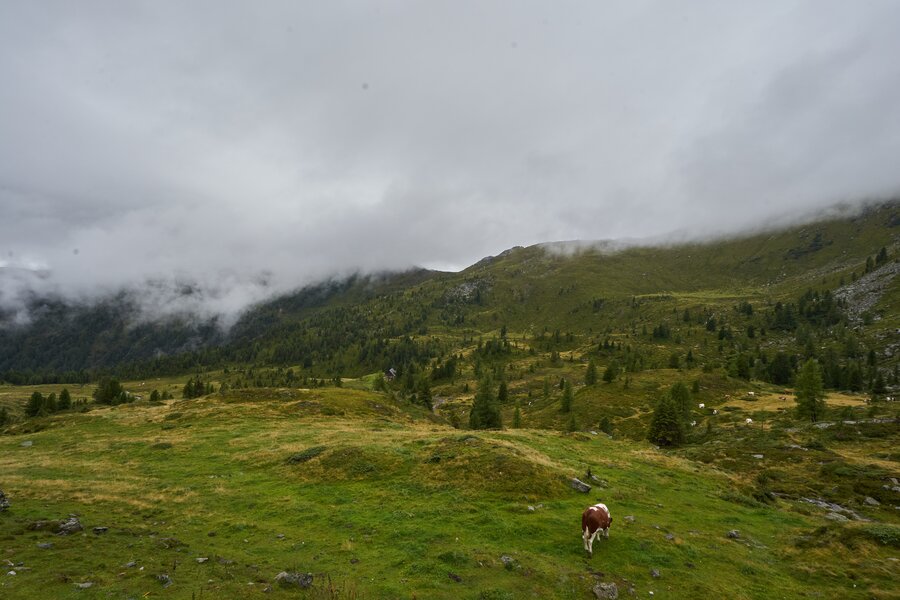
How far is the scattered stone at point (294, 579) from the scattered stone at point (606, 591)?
1145 centimetres

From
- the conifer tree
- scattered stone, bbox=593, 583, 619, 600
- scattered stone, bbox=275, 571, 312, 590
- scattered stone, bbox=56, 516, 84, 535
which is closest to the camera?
scattered stone, bbox=593, 583, 619, 600

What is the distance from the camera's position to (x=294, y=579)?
1670cm

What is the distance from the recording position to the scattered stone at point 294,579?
16.5 meters

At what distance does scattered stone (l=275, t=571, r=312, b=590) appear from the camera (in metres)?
→ 16.5

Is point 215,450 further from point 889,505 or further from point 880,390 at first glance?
point 880,390

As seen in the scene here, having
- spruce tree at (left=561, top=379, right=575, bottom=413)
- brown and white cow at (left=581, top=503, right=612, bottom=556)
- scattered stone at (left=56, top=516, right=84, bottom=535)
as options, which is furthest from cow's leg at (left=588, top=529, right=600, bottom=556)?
spruce tree at (left=561, top=379, right=575, bottom=413)

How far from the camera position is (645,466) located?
37812 millimetres

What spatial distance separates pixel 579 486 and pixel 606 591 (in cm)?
1227

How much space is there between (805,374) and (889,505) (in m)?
45.1

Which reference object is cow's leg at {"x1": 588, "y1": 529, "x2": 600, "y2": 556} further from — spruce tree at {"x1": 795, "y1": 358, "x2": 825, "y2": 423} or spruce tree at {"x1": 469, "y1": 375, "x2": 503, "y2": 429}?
spruce tree at {"x1": 795, "y1": 358, "x2": 825, "y2": 423}

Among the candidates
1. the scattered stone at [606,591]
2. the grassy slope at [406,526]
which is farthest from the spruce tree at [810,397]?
the scattered stone at [606,591]

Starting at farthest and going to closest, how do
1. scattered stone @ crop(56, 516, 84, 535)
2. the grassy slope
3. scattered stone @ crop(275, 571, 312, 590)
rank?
scattered stone @ crop(56, 516, 84, 535) < the grassy slope < scattered stone @ crop(275, 571, 312, 590)

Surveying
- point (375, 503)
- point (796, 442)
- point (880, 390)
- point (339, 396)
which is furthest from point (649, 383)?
point (375, 503)

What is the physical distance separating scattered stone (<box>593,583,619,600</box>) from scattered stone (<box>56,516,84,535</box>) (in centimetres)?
2545
